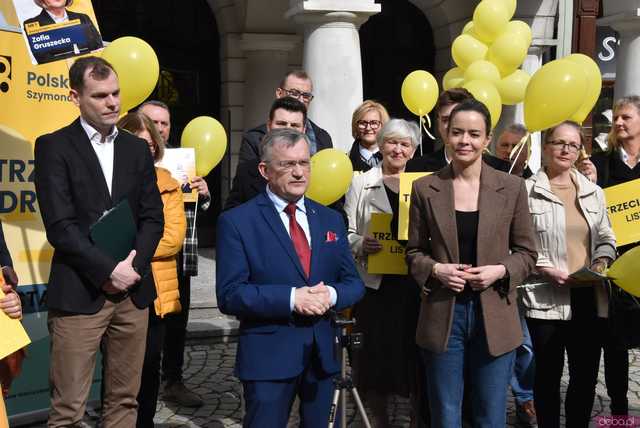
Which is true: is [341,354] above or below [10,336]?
below

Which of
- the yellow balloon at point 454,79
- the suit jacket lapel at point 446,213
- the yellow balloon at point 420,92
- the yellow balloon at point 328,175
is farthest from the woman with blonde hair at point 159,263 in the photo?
the yellow balloon at point 454,79

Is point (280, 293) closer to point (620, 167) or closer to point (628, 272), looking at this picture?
point (628, 272)

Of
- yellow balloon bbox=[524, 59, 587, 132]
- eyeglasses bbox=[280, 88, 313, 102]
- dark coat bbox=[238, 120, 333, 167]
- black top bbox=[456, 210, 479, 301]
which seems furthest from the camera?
eyeglasses bbox=[280, 88, 313, 102]

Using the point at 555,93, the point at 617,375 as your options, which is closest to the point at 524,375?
the point at 617,375

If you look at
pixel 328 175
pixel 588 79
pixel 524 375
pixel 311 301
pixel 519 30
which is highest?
pixel 519 30

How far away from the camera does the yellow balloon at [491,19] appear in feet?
20.7

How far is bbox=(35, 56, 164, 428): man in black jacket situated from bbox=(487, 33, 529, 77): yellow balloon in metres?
3.13

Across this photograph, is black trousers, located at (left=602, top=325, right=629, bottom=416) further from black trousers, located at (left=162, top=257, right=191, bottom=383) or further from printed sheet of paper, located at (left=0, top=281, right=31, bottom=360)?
Result: printed sheet of paper, located at (left=0, top=281, right=31, bottom=360)

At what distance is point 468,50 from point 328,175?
7.24ft

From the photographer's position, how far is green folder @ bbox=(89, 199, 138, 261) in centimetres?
375

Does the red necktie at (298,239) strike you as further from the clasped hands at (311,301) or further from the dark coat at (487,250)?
the dark coat at (487,250)

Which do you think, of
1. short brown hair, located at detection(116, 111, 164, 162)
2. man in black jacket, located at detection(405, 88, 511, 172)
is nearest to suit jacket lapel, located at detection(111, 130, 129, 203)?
short brown hair, located at detection(116, 111, 164, 162)

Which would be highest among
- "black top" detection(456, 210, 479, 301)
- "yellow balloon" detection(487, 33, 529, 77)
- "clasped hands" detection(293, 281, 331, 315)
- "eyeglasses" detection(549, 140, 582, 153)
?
"yellow balloon" detection(487, 33, 529, 77)

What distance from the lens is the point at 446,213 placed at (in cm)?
397
